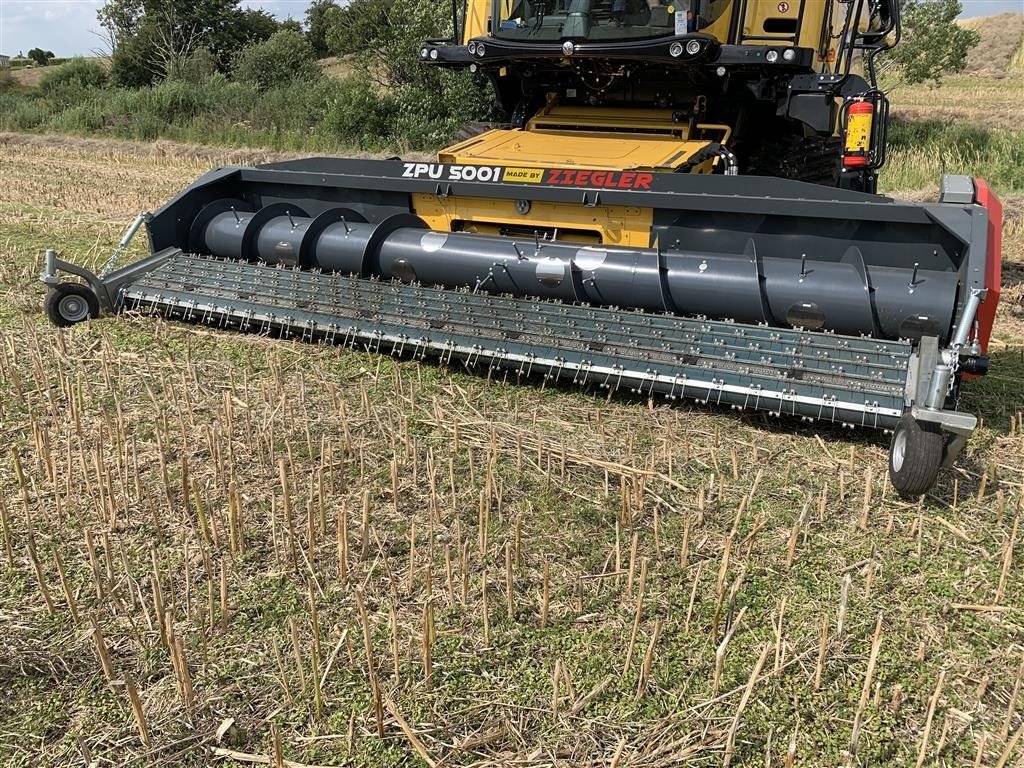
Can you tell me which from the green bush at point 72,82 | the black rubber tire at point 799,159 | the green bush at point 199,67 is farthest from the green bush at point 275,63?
the black rubber tire at point 799,159

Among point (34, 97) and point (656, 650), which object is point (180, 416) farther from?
point (34, 97)

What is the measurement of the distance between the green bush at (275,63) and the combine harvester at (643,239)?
1769 cm

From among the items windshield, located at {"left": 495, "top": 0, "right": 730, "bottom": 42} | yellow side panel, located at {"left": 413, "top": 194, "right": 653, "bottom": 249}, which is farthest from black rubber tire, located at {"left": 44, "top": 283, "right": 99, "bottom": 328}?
windshield, located at {"left": 495, "top": 0, "right": 730, "bottom": 42}

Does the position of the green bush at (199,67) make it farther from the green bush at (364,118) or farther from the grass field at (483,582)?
the grass field at (483,582)

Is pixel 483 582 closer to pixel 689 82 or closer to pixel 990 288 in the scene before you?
pixel 990 288

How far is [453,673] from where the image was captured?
6.64 feet

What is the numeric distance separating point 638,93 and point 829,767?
167 inches

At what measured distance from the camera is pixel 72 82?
22.2m

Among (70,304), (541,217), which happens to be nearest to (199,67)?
(70,304)

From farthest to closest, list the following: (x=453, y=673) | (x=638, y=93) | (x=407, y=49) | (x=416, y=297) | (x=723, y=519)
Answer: (x=407, y=49) < (x=638, y=93) < (x=416, y=297) < (x=723, y=519) < (x=453, y=673)

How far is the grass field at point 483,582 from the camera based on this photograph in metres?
1.85

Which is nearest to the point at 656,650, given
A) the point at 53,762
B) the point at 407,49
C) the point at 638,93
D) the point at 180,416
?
the point at 53,762

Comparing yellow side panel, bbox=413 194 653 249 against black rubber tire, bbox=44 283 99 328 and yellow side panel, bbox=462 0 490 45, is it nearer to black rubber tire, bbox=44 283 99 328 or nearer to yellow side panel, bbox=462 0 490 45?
yellow side panel, bbox=462 0 490 45

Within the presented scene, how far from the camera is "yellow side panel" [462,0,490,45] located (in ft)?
18.0
